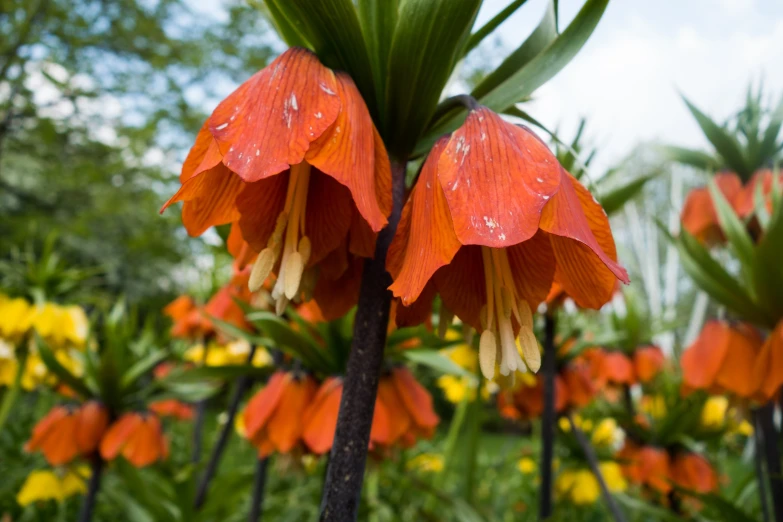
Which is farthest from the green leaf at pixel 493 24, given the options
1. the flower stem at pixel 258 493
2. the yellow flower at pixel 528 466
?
the yellow flower at pixel 528 466

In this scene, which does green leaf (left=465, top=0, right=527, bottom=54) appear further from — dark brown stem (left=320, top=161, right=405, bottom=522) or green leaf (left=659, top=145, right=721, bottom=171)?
green leaf (left=659, top=145, right=721, bottom=171)

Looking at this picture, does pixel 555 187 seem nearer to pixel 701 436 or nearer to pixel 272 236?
pixel 272 236

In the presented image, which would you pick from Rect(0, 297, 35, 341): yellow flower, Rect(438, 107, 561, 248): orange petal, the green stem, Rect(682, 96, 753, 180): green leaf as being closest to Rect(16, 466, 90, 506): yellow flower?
the green stem

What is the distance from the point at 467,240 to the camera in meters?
0.44

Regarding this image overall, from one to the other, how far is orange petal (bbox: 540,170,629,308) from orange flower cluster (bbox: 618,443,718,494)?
146cm

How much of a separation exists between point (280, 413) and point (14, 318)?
1.26 m

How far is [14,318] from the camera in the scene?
1799 mm

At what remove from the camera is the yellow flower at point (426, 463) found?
264 cm

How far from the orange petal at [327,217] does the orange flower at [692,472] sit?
169 cm

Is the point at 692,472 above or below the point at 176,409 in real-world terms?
below

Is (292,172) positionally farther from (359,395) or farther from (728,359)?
(728,359)

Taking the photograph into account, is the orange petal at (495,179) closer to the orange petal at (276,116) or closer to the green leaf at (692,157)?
the orange petal at (276,116)

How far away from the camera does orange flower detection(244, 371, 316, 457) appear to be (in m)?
1.01

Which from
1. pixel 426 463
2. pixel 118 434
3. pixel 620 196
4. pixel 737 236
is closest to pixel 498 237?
pixel 737 236
